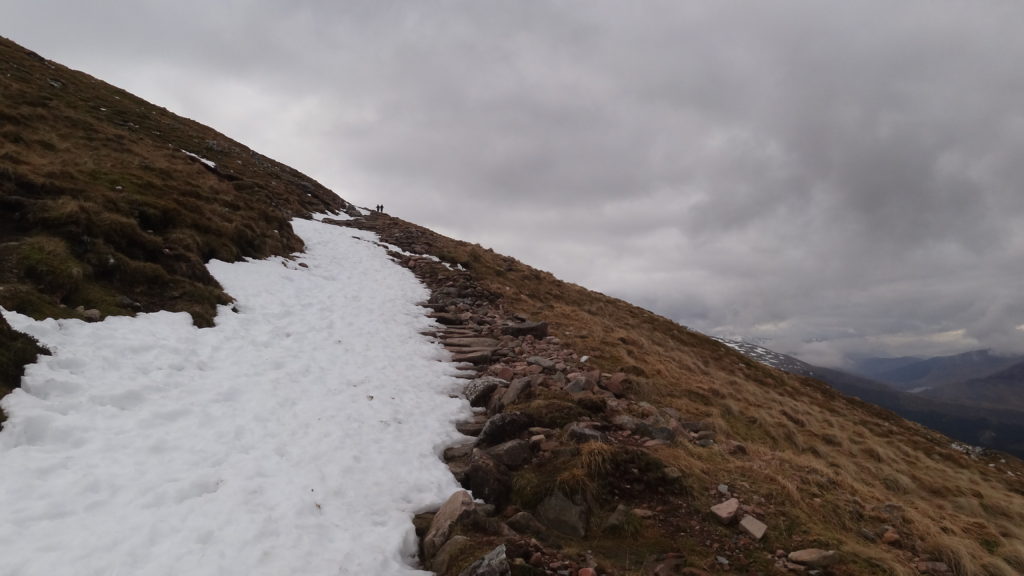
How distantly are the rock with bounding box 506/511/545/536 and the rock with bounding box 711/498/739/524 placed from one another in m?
2.59

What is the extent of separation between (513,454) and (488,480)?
0.77 meters

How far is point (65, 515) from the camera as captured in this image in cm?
541

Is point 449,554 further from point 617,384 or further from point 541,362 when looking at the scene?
point 541,362

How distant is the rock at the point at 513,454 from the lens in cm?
809

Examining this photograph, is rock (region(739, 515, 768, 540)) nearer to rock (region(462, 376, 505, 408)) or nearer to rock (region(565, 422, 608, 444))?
rock (region(565, 422, 608, 444))

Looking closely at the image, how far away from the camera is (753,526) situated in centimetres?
657

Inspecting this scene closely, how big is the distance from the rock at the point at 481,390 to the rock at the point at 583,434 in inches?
117

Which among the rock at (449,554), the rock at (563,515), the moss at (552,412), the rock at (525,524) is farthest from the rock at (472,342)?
the rock at (449,554)

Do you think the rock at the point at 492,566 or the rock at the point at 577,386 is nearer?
the rock at the point at 492,566

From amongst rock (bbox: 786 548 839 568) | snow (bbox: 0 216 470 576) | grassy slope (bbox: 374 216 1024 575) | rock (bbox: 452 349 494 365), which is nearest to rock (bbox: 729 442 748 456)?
grassy slope (bbox: 374 216 1024 575)

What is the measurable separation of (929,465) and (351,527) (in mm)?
23590

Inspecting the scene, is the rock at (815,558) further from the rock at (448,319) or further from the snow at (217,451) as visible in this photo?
the rock at (448,319)

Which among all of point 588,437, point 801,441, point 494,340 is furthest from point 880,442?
point 588,437

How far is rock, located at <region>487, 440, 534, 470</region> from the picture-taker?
319 inches
